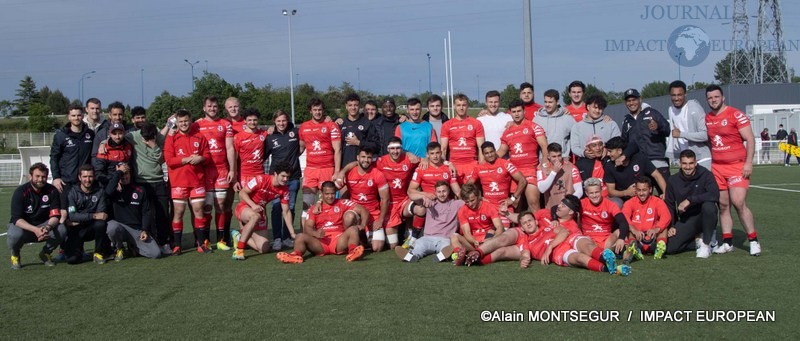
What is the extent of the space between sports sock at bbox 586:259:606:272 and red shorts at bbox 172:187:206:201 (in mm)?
4753

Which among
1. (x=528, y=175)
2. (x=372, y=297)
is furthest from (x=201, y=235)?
(x=528, y=175)

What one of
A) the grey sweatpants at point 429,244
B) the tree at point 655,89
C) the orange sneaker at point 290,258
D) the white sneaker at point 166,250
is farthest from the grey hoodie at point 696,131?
the tree at point 655,89

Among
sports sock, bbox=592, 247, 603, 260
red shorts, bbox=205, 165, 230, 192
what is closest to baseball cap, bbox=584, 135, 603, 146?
sports sock, bbox=592, 247, 603, 260

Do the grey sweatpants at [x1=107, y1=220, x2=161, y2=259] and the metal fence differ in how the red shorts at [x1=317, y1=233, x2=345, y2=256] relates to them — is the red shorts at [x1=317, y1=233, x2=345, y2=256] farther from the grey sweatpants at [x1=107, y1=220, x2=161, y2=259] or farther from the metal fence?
the metal fence

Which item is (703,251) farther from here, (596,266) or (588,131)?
(588,131)

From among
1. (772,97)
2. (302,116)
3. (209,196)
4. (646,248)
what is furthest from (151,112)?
(646,248)

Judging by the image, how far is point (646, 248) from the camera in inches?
291

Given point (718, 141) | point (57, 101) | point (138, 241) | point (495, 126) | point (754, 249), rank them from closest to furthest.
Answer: point (754, 249) → point (718, 141) → point (138, 241) → point (495, 126) → point (57, 101)

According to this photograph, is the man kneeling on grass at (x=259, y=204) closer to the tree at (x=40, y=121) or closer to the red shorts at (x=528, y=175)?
the red shorts at (x=528, y=175)

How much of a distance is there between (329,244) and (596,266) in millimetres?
3099

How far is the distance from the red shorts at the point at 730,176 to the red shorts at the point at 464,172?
272cm

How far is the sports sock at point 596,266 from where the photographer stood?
6.49 metres

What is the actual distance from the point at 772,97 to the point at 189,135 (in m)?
42.7

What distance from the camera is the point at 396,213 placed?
8.60 metres
